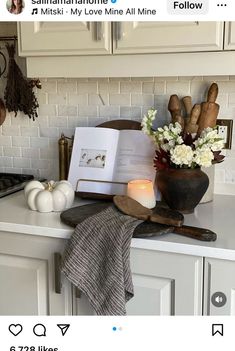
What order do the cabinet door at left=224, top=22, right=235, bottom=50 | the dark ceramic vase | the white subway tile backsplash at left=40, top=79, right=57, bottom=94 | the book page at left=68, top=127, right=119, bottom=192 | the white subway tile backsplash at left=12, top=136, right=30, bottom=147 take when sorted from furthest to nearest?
the white subway tile backsplash at left=12, top=136, right=30, bottom=147 < the white subway tile backsplash at left=40, top=79, right=57, bottom=94 < the book page at left=68, top=127, right=119, bottom=192 < the dark ceramic vase < the cabinet door at left=224, top=22, right=235, bottom=50

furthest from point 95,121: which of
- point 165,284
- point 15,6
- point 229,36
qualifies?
point 165,284

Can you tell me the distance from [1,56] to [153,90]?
74 cm

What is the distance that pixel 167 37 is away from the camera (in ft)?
5.11

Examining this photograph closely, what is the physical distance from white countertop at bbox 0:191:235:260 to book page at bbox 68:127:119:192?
0.13 meters

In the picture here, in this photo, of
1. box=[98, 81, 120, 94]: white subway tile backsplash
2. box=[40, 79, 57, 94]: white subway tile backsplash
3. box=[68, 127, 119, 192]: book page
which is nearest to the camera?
box=[68, 127, 119, 192]: book page

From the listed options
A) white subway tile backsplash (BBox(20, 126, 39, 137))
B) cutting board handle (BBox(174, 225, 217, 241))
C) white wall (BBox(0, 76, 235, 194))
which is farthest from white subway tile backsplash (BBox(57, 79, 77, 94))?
cutting board handle (BBox(174, 225, 217, 241))

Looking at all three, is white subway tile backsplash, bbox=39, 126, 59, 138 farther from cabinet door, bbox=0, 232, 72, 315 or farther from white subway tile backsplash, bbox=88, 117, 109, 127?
cabinet door, bbox=0, 232, 72, 315

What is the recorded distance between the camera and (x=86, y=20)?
1633 mm

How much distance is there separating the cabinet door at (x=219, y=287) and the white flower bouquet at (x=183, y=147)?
0.35 meters

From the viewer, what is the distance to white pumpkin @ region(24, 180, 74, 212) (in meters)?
1.66

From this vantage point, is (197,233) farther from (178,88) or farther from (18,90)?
(18,90)

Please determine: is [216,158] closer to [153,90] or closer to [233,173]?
[233,173]

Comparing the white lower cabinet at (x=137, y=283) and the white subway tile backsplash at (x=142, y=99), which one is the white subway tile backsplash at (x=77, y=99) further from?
the white lower cabinet at (x=137, y=283)

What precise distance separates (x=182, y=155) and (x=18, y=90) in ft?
2.98
